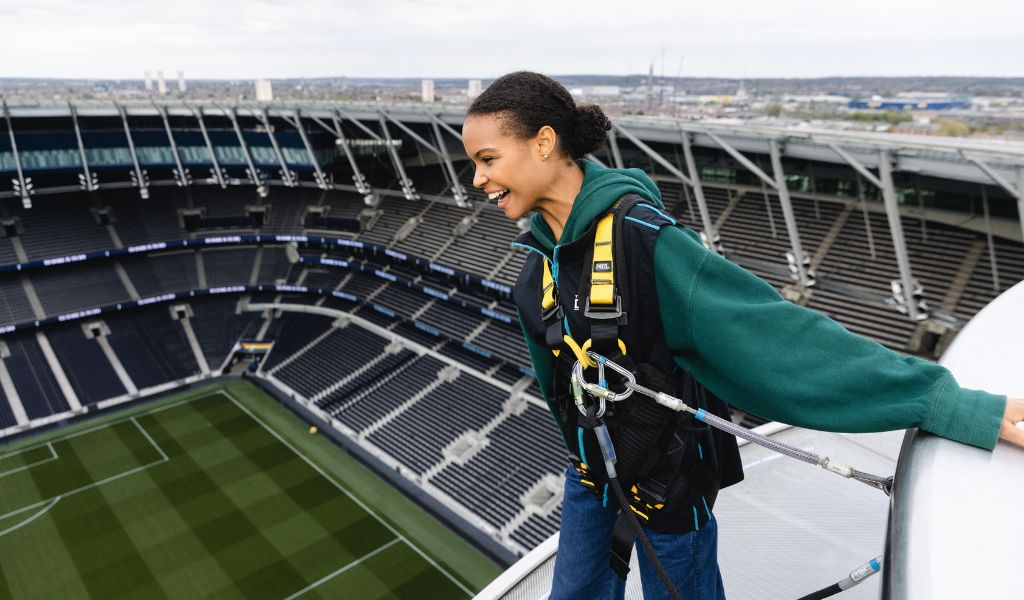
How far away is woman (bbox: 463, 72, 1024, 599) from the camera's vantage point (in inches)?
84.0

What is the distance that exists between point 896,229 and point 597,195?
75.9ft

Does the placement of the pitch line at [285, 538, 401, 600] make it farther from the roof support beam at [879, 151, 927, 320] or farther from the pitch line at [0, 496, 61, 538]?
the roof support beam at [879, 151, 927, 320]

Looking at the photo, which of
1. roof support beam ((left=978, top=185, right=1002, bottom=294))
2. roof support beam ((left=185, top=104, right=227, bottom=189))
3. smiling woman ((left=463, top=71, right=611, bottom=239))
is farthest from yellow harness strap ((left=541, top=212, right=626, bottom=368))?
roof support beam ((left=185, top=104, right=227, bottom=189))

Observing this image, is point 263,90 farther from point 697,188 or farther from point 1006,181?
point 1006,181

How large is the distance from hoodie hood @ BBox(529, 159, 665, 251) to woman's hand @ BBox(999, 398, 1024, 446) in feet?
4.89

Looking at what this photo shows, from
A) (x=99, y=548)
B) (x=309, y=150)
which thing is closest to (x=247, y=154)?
(x=309, y=150)

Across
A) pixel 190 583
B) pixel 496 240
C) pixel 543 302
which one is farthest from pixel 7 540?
pixel 543 302

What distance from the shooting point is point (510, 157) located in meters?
2.98

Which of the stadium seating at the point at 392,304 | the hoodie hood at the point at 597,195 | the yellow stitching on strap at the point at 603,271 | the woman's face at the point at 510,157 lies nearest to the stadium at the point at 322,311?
the stadium seating at the point at 392,304

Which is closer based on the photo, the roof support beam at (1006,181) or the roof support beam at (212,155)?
the roof support beam at (1006,181)

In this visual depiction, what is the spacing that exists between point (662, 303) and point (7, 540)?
116 ft

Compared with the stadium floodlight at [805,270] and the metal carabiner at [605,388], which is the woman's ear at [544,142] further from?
the stadium floodlight at [805,270]

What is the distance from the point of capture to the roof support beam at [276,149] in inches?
1710

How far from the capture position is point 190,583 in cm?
2520
